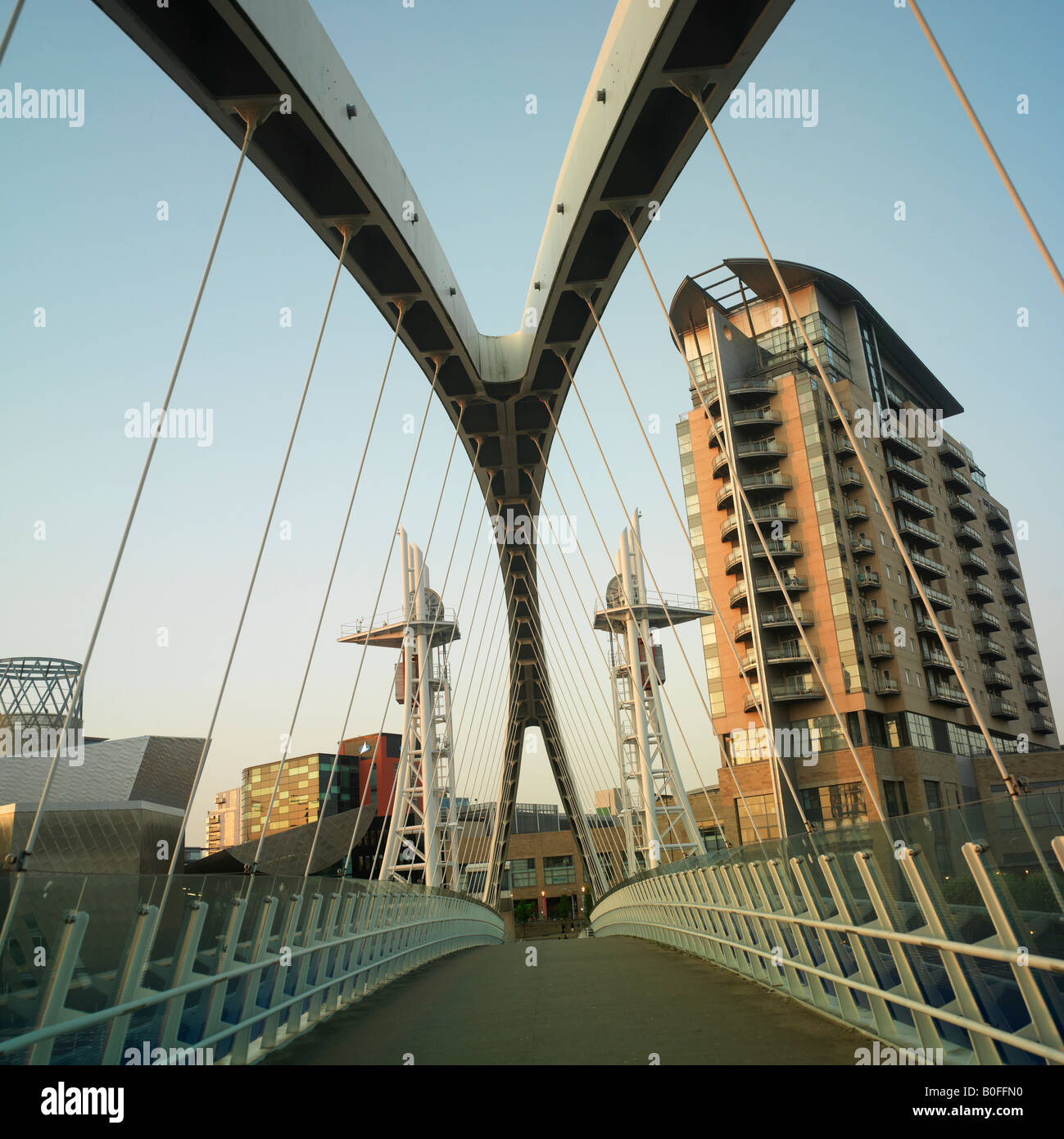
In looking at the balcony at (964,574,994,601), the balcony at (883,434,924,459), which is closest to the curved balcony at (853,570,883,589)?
the balcony at (883,434,924,459)

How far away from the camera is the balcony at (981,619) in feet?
212

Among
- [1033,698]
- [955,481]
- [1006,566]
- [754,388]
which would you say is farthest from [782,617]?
[1006,566]

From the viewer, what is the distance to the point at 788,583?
52.7 meters

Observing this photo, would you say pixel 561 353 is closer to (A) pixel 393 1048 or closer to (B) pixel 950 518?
(A) pixel 393 1048

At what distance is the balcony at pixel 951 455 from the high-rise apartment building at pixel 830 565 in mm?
434

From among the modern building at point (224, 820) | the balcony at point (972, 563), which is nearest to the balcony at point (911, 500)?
the balcony at point (972, 563)

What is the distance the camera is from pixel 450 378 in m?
19.3

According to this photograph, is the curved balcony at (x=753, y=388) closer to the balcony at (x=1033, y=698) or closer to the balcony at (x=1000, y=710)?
the balcony at (x=1000, y=710)

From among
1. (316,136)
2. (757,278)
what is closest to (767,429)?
(757,278)

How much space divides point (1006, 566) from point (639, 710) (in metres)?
52.0

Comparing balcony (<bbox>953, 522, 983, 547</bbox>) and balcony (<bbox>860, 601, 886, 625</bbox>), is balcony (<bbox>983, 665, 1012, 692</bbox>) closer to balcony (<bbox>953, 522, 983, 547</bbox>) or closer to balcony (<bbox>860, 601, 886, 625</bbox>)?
balcony (<bbox>953, 522, 983, 547</bbox>)

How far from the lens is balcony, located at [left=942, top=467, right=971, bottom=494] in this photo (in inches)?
2601

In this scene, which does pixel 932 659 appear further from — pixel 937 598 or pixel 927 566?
pixel 927 566

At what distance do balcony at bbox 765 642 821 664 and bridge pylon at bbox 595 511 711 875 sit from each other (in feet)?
49.7
